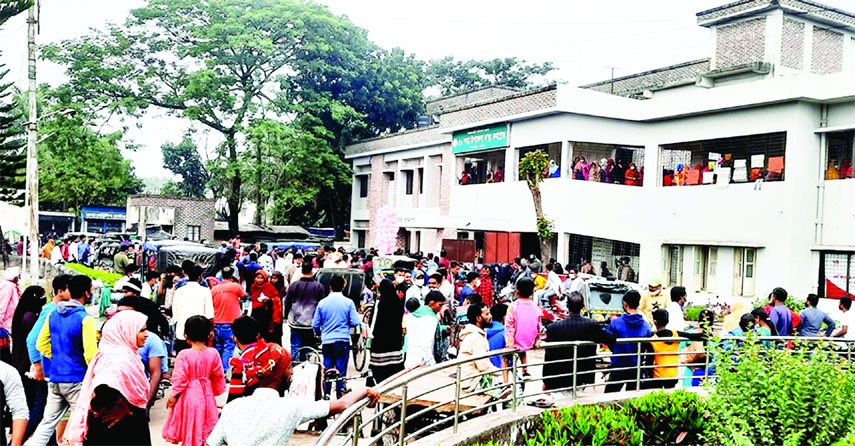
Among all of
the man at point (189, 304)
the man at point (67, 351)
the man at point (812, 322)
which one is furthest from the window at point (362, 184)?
the man at point (67, 351)

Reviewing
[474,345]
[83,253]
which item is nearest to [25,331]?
[474,345]

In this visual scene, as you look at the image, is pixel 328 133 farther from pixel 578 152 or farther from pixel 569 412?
pixel 569 412

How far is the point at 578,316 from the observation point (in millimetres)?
8047

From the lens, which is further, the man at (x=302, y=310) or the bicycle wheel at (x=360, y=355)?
the bicycle wheel at (x=360, y=355)

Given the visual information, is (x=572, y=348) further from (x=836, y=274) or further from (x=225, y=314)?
(x=836, y=274)

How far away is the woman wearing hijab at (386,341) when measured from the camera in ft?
28.5


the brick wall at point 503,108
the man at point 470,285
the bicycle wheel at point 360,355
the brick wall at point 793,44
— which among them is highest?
the brick wall at point 793,44

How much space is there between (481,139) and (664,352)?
20182mm

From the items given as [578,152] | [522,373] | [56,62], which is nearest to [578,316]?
[522,373]

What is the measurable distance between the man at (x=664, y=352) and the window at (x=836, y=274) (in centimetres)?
1144

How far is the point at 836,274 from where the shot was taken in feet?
62.2

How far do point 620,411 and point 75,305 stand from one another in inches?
191

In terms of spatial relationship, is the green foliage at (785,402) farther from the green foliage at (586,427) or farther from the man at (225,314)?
the man at (225,314)

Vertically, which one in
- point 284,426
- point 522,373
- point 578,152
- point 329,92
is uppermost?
point 329,92
